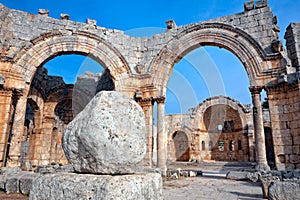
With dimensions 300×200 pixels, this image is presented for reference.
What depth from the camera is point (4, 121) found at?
24.9 feet

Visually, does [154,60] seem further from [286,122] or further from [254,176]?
[254,176]

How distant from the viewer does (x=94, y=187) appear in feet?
5.34

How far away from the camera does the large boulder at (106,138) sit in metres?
1.91

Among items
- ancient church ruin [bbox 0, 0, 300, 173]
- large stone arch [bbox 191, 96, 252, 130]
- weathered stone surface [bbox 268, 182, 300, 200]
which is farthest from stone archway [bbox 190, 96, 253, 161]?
weathered stone surface [bbox 268, 182, 300, 200]

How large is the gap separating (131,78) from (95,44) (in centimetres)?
214

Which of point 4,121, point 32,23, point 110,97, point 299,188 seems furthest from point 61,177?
point 32,23

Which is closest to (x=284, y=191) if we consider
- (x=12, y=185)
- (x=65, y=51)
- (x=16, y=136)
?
(x=12, y=185)

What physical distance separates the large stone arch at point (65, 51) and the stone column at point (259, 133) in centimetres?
522

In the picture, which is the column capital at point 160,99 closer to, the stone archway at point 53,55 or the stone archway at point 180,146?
the stone archway at point 53,55

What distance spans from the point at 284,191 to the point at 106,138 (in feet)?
10.0

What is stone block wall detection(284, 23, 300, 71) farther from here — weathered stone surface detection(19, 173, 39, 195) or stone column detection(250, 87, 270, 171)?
weathered stone surface detection(19, 173, 39, 195)

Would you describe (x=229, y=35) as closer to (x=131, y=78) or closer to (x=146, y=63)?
(x=146, y=63)

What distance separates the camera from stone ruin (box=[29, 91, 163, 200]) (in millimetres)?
1659

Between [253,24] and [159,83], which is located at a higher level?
[253,24]
